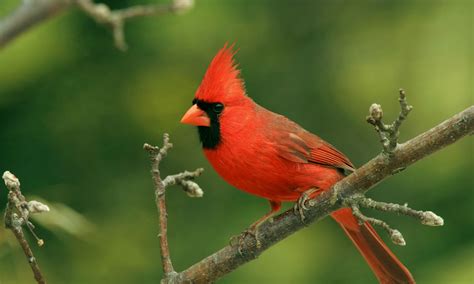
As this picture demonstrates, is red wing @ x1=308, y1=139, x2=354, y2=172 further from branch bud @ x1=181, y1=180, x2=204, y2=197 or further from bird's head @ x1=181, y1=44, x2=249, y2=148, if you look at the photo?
branch bud @ x1=181, y1=180, x2=204, y2=197

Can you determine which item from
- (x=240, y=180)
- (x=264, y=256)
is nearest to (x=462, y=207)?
(x=264, y=256)

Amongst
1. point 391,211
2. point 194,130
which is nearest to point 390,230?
point 391,211

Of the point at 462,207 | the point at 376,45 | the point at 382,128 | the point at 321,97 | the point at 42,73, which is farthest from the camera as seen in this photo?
the point at 376,45

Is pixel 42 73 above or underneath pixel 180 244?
above

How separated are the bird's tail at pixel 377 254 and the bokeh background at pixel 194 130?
1.61 feet

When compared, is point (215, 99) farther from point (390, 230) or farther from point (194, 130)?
point (194, 130)

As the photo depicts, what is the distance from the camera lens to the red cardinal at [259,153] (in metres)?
2.80

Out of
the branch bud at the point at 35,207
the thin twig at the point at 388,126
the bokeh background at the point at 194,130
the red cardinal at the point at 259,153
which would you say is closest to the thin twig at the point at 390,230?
the thin twig at the point at 388,126

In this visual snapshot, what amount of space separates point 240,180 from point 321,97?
1805mm

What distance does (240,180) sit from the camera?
2.78m

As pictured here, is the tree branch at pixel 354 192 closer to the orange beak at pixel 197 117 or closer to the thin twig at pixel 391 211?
the thin twig at pixel 391 211

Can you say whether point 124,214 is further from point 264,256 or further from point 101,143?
point 264,256

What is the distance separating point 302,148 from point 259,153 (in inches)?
8.4

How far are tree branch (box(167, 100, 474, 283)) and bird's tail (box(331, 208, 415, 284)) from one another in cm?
65
